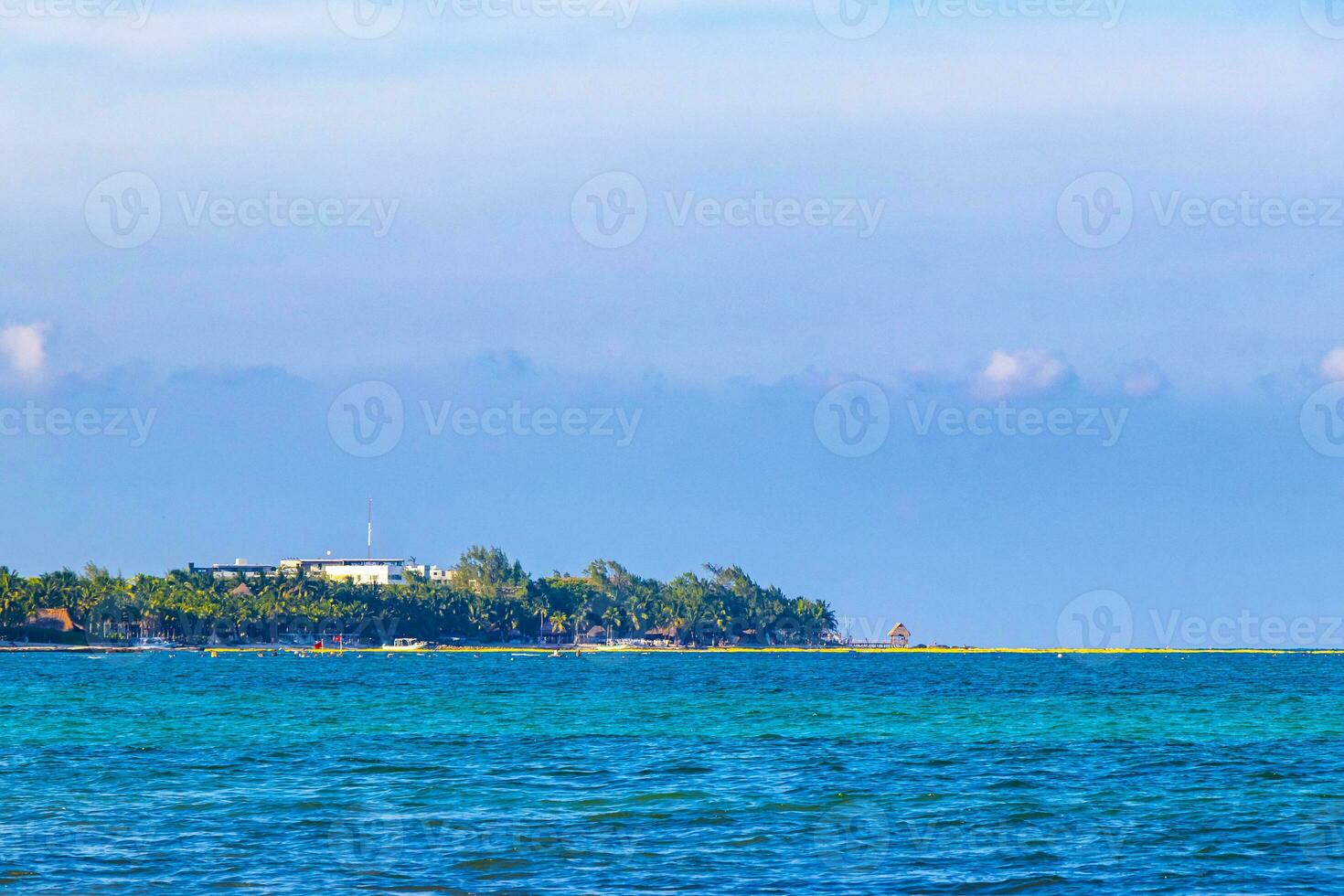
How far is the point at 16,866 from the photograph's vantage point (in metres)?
29.2

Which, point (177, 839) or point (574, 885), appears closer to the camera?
point (574, 885)

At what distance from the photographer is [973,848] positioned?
3222cm

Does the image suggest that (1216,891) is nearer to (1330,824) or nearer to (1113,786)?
(1330,824)

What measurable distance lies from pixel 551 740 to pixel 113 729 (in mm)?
19186

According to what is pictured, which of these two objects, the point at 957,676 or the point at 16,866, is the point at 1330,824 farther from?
the point at 957,676

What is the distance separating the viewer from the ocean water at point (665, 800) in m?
29.2

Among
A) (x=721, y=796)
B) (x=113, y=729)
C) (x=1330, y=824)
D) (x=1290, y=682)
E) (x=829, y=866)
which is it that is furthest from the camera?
(x=1290, y=682)

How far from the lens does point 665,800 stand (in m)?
39.4

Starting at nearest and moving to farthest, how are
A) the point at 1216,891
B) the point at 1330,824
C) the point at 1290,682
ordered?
the point at 1216,891, the point at 1330,824, the point at 1290,682

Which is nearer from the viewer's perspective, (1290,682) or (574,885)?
(574,885)

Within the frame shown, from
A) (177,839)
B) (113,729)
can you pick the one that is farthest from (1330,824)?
(113,729)

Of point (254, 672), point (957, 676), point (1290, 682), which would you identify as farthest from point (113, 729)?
point (1290, 682)

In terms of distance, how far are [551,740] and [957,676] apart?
329 ft

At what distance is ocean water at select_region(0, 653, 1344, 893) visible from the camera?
2920cm
